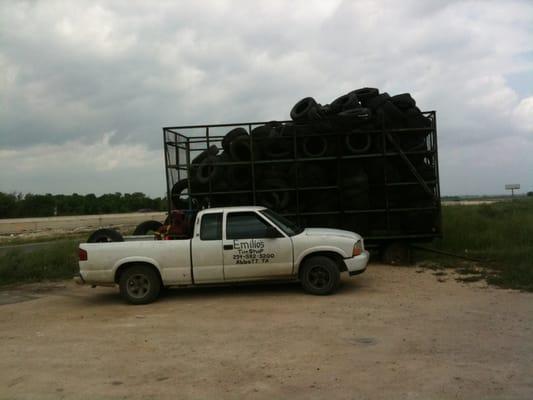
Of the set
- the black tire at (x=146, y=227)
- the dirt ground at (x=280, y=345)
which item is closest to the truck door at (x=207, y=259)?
the dirt ground at (x=280, y=345)

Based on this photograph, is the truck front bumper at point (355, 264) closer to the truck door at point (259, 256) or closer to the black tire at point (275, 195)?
the truck door at point (259, 256)

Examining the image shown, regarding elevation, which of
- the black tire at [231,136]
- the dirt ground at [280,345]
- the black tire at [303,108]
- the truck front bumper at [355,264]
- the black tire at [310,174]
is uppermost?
the black tire at [303,108]

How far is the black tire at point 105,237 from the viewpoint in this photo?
31.2 ft

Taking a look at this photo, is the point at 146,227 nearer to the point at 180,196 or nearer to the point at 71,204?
the point at 180,196

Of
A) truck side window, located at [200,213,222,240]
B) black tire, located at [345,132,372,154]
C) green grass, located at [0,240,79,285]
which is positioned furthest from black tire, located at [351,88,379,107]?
green grass, located at [0,240,79,285]

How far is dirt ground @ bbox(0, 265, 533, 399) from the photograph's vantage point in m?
4.79

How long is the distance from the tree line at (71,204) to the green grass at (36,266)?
72.1 metres

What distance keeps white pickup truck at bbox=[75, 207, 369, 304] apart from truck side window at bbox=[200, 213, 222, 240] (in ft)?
0.06

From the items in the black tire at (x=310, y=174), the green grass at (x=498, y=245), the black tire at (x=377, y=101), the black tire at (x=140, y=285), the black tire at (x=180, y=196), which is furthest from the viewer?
the black tire at (x=180, y=196)

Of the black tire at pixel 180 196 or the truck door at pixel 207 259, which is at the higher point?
the black tire at pixel 180 196

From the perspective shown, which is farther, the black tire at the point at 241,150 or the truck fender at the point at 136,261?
the black tire at the point at 241,150

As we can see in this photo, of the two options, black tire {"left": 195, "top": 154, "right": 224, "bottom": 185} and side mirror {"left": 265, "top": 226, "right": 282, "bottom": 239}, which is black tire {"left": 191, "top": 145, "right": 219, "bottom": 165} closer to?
black tire {"left": 195, "top": 154, "right": 224, "bottom": 185}

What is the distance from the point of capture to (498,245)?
1402cm

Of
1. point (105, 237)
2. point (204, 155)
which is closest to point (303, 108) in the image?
point (204, 155)
